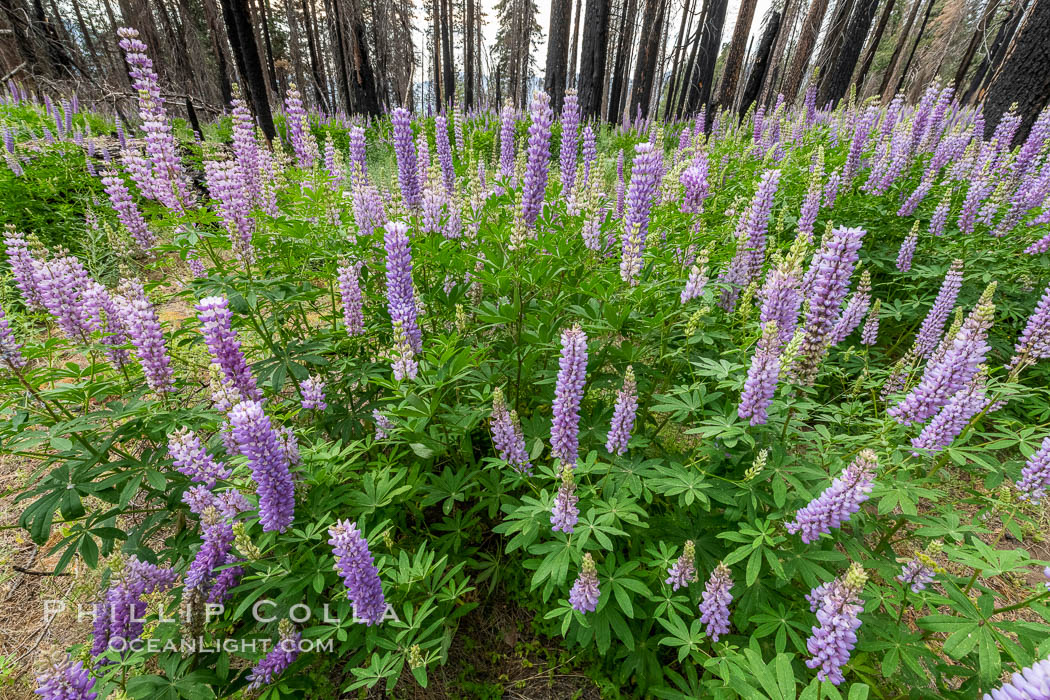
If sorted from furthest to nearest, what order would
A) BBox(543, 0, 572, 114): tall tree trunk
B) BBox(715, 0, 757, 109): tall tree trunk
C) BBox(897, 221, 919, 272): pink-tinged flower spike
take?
Answer: BBox(543, 0, 572, 114): tall tree trunk → BBox(715, 0, 757, 109): tall tree trunk → BBox(897, 221, 919, 272): pink-tinged flower spike

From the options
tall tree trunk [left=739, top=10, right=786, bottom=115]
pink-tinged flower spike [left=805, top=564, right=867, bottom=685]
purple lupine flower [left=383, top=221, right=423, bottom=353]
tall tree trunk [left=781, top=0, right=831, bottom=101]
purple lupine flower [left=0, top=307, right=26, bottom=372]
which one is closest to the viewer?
pink-tinged flower spike [left=805, top=564, right=867, bottom=685]

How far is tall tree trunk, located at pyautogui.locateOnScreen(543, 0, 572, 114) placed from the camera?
12500 millimetres

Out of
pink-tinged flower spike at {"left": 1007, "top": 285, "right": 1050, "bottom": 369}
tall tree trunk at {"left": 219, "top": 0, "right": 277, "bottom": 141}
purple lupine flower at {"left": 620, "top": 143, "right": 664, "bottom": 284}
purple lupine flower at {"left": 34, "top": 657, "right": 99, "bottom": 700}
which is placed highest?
tall tree trunk at {"left": 219, "top": 0, "right": 277, "bottom": 141}

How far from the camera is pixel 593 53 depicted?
1163 centimetres

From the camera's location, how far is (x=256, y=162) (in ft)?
11.0

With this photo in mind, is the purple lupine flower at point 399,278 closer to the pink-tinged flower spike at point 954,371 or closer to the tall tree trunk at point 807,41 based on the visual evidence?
the pink-tinged flower spike at point 954,371

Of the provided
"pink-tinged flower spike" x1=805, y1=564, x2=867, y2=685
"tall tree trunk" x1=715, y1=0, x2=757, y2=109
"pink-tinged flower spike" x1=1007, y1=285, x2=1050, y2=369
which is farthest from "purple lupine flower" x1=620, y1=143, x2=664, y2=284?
"tall tree trunk" x1=715, y1=0, x2=757, y2=109

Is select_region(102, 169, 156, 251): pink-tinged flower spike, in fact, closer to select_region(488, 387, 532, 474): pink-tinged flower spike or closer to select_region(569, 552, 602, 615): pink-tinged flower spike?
select_region(488, 387, 532, 474): pink-tinged flower spike

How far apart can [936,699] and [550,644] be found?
1766 mm

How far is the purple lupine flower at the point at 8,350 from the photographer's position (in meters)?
2.22

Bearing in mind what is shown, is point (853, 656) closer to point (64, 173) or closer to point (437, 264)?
point (437, 264)

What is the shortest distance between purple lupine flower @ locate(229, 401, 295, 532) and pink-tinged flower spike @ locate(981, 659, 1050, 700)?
2356mm

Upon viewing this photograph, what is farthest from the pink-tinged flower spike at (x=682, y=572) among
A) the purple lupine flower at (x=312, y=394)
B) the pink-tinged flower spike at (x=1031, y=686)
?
the purple lupine flower at (x=312, y=394)

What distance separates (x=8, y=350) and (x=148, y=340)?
67 cm
